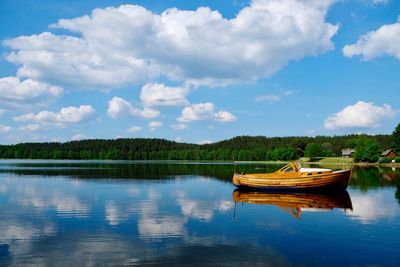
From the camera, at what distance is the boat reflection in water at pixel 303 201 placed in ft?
104

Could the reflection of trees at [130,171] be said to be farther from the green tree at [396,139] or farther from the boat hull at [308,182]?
the green tree at [396,139]

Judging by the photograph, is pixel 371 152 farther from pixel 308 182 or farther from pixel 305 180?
pixel 305 180

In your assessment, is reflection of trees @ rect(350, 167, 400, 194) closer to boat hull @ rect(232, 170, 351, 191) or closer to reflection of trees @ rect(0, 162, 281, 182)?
boat hull @ rect(232, 170, 351, 191)

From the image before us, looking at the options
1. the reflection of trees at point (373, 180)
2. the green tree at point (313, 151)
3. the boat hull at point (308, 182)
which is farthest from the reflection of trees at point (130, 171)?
the green tree at point (313, 151)

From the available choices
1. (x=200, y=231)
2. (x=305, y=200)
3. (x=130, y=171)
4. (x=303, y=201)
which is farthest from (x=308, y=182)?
(x=130, y=171)

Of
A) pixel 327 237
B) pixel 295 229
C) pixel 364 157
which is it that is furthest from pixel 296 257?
pixel 364 157

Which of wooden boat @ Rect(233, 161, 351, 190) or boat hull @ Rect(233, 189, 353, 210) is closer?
boat hull @ Rect(233, 189, 353, 210)

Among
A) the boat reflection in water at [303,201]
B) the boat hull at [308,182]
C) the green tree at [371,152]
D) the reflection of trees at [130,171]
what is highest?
the green tree at [371,152]

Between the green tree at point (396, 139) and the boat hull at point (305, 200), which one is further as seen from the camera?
the green tree at point (396, 139)

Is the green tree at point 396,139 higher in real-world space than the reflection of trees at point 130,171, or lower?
higher

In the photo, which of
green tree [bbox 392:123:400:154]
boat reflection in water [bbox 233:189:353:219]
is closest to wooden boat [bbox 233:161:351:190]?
boat reflection in water [bbox 233:189:353:219]

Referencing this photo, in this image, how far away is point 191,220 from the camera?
26125 mm

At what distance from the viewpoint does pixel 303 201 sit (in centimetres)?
3628

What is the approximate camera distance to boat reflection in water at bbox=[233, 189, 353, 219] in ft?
104
